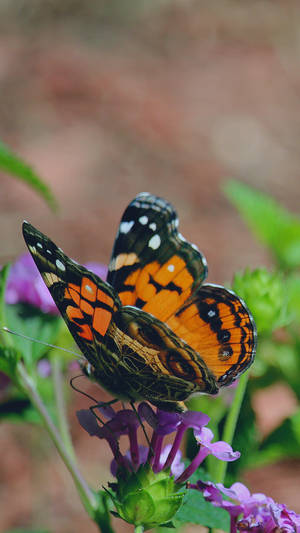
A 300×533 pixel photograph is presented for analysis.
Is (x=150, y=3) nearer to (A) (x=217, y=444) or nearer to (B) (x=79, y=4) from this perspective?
Result: (B) (x=79, y=4)

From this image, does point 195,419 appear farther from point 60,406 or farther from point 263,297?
point 60,406

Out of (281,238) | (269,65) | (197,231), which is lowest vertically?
(281,238)

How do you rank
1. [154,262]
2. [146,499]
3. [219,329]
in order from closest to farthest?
1. [146,499]
2. [219,329]
3. [154,262]

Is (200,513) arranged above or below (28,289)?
below

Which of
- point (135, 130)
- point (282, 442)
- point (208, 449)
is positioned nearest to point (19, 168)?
Result: point (208, 449)

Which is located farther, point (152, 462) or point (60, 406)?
point (60, 406)

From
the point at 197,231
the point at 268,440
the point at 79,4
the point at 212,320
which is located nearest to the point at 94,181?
the point at 197,231

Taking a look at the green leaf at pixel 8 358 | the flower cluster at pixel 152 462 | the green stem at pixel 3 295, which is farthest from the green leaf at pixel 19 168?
the flower cluster at pixel 152 462
